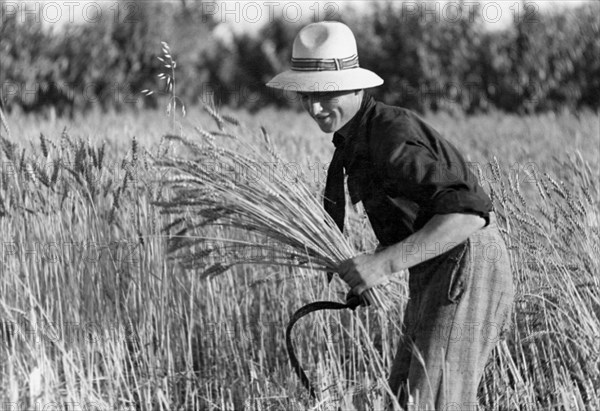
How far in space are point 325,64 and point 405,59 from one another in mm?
12407

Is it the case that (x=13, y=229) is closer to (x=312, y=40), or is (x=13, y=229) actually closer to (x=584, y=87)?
(x=312, y=40)

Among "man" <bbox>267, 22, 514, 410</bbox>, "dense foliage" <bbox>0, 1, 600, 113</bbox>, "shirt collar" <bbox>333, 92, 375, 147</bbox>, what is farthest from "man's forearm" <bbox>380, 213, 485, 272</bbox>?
"dense foliage" <bbox>0, 1, 600, 113</bbox>

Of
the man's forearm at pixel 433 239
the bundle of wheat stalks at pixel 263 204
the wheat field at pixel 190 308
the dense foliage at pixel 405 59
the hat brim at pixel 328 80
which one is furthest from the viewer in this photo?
the dense foliage at pixel 405 59

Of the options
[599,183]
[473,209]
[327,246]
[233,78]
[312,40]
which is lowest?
[233,78]

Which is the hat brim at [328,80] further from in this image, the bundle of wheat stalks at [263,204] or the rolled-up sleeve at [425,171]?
the bundle of wheat stalks at [263,204]

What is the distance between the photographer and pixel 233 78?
55.9ft

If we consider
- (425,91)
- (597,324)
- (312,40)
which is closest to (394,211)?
(312,40)

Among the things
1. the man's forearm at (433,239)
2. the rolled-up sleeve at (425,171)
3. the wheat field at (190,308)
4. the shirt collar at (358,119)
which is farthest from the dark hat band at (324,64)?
the man's forearm at (433,239)

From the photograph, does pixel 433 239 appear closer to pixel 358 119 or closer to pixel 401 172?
pixel 401 172

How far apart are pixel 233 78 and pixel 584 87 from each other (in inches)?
228

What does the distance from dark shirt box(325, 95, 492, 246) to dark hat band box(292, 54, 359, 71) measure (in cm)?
10

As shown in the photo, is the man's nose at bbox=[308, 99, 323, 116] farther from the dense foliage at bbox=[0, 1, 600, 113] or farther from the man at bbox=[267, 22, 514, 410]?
the dense foliage at bbox=[0, 1, 600, 113]

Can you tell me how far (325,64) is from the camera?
2729 mm

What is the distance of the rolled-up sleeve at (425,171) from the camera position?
2.48 meters
